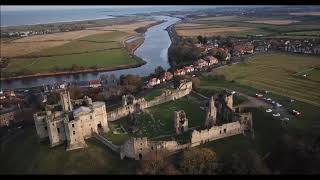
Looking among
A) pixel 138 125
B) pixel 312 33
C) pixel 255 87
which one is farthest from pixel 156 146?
pixel 312 33

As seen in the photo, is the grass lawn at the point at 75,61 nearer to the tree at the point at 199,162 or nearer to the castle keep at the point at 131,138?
the castle keep at the point at 131,138

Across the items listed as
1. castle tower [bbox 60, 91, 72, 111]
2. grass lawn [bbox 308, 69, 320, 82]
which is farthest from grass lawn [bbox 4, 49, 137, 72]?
grass lawn [bbox 308, 69, 320, 82]

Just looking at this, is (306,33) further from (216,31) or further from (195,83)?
(195,83)

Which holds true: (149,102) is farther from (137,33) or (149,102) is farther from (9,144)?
(137,33)

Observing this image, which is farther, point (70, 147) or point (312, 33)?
point (312, 33)

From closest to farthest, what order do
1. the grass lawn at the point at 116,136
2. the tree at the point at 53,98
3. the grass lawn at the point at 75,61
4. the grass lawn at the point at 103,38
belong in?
1. the grass lawn at the point at 116,136
2. the tree at the point at 53,98
3. the grass lawn at the point at 75,61
4. the grass lawn at the point at 103,38

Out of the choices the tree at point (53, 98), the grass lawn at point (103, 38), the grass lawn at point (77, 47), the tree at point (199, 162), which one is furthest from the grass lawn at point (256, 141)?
the grass lawn at point (103, 38)
